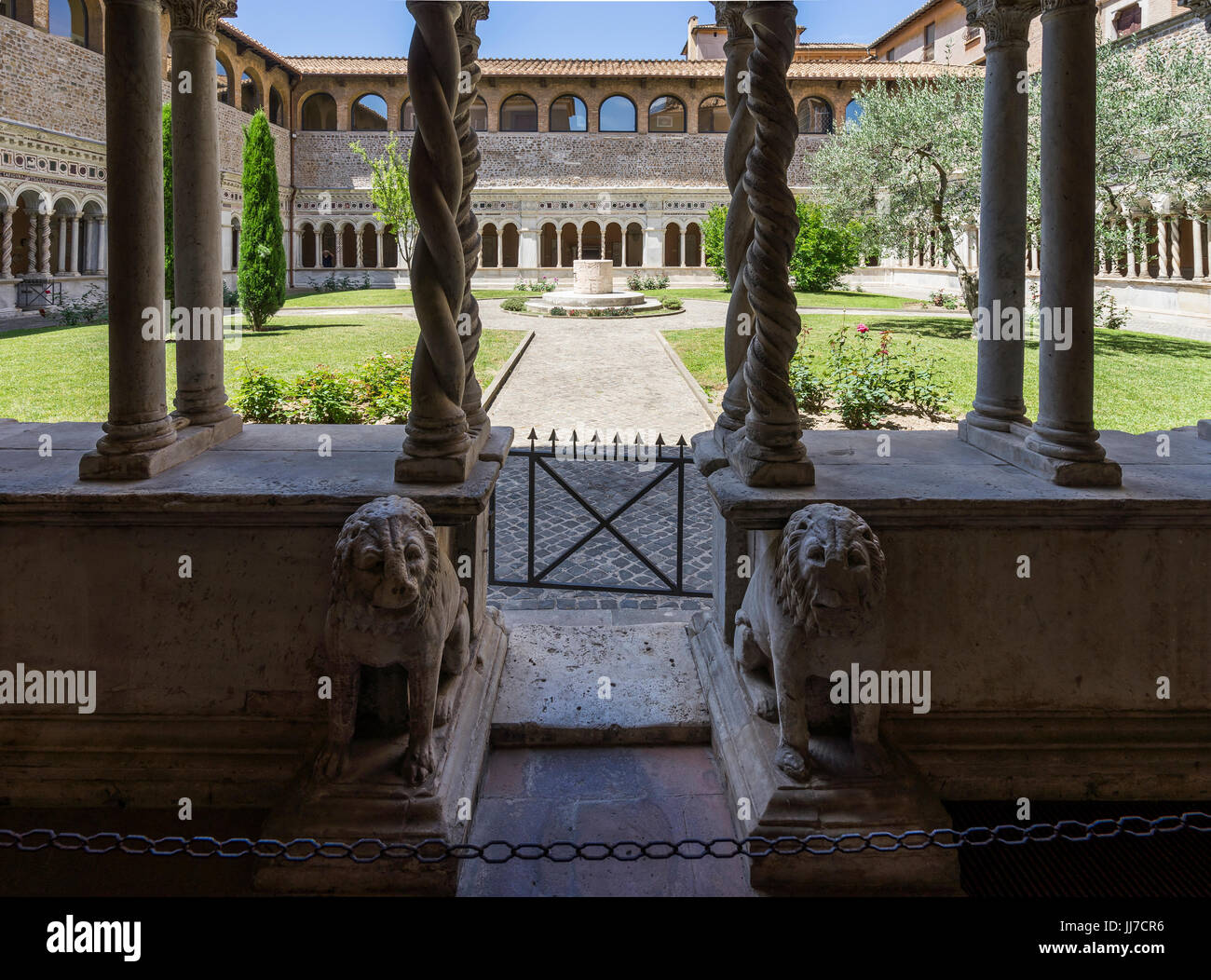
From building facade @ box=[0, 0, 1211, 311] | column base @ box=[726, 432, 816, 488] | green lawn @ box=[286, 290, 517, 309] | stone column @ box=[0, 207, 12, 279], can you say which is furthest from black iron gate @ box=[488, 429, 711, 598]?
building facade @ box=[0, 0, 1211, 311]

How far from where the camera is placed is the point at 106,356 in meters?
14.0

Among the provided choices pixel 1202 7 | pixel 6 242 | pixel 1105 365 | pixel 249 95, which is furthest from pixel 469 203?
pixel 249 95

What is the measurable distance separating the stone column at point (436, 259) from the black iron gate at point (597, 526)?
1602mm

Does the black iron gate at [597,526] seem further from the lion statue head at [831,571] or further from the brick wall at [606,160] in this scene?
the brick wall at [606,160]

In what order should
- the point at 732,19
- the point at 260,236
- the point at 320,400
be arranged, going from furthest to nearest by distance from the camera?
the point at 260,236 → the point at 320,400 → the point at 732,19

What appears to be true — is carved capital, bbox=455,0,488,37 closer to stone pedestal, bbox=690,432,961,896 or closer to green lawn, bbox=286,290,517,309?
stone pedestal, bbox=690,432,961,896

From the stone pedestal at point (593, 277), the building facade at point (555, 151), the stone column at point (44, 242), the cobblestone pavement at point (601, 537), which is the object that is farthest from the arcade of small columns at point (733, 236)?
the building facade at point (555, 151)

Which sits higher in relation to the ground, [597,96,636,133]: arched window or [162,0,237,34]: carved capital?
[597,96,636,133]: arched window

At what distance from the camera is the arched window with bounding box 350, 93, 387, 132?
1368 inches

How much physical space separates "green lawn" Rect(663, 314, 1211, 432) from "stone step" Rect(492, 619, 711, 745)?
7634mm

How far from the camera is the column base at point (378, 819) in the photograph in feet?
8.00

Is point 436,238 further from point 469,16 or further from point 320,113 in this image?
Result: point 320,113

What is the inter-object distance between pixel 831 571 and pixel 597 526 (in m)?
3.16

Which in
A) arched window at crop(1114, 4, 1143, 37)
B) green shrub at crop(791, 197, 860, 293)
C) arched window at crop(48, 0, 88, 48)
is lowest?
green shrub at crop(791, 197, 860, 293)
